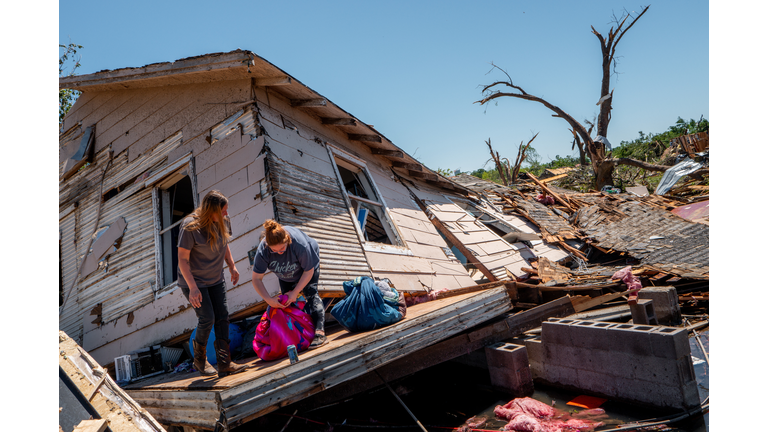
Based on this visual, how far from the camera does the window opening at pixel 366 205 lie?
777 cm

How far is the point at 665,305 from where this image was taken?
20.4ft

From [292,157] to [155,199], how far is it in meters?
2.41

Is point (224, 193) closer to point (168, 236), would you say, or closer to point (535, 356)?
point (168, 236)

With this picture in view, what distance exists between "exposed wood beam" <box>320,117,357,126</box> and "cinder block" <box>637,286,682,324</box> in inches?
221

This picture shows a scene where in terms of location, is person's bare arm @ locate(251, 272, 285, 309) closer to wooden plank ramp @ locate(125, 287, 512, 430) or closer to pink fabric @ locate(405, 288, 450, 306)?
wooden plank ramp @ locate(125, 287, 512, 430)

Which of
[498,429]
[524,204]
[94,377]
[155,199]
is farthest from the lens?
[524,204]

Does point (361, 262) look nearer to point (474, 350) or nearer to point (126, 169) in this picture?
point (474, 350)

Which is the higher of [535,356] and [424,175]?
[424,175]

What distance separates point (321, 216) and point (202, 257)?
2.63 metres

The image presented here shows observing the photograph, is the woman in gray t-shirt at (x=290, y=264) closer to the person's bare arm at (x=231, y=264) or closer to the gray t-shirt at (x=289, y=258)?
the gray t-shirt at (x=289, y=258)

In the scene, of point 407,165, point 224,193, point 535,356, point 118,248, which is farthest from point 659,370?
point 118,248

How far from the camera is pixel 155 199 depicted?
685 cm

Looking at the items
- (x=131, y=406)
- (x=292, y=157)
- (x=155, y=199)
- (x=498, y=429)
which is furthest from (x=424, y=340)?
(x=155, y=199)

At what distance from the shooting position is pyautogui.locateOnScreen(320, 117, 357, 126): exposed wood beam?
26.3 ft
